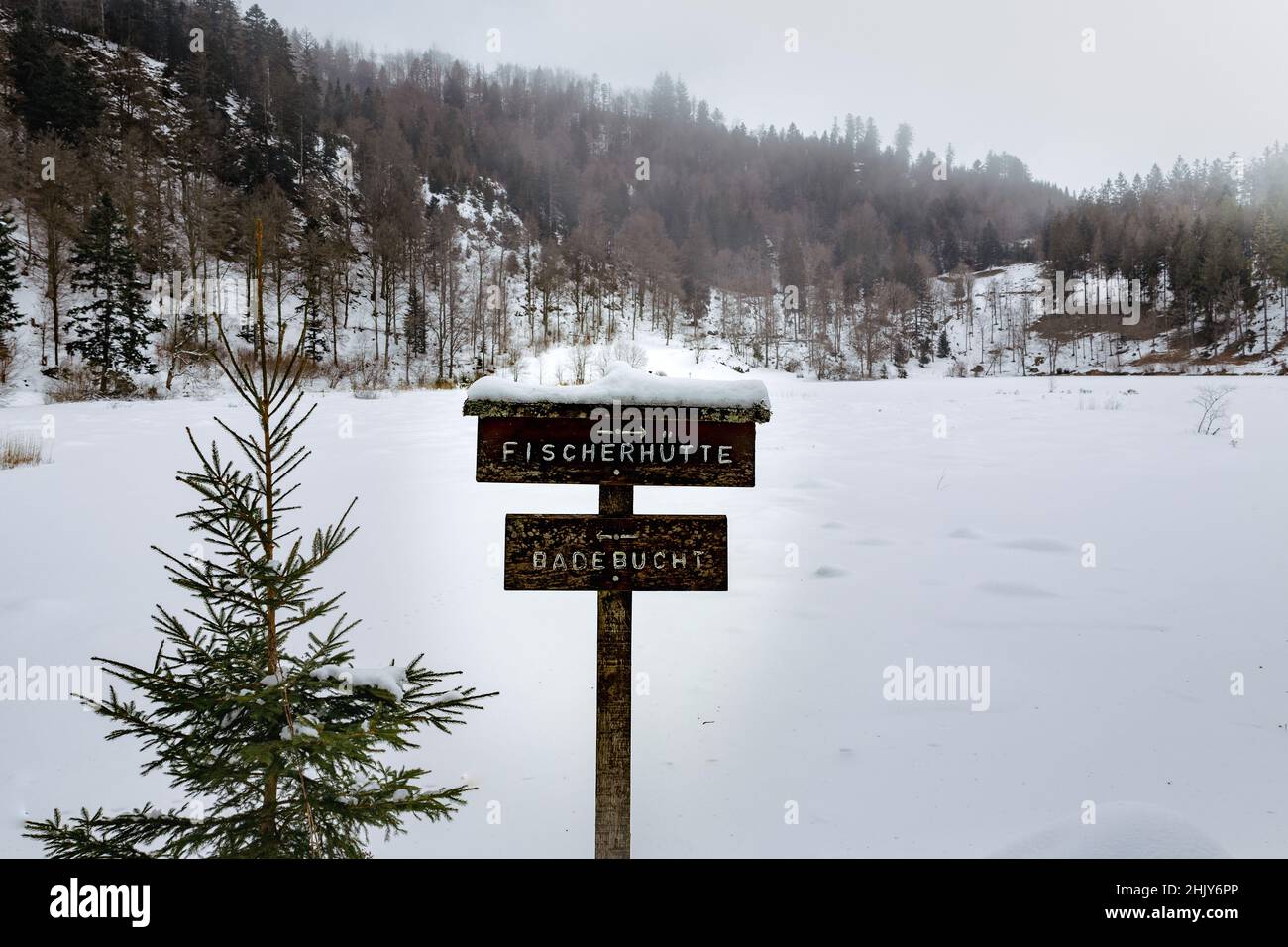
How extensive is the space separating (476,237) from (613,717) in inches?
2274

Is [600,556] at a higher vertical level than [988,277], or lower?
lower

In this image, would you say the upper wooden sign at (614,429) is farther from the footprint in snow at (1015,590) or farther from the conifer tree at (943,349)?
the conifer tree at (943,349)

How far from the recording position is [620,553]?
255 cm

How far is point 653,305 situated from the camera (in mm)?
57750

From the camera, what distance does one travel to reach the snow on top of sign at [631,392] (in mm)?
2439

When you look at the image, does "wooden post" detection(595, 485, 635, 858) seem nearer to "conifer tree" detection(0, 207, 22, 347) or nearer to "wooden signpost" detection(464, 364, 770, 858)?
"wooden signpost" detection(464, 364, 770, 858)

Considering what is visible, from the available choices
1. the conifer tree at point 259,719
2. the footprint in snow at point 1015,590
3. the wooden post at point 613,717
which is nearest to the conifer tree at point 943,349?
the footprint in snow at point 1015,590

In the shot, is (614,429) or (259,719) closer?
(259,719)

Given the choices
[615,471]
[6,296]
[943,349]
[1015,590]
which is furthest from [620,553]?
[943,349]

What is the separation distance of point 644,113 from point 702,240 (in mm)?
47332

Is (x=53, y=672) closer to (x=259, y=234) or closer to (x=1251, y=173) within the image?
(x=259, y=234)

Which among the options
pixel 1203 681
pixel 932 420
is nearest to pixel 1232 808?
pixel 1203 681

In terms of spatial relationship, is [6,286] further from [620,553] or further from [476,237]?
[620,553]

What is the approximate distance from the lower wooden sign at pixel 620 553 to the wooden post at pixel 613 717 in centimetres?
10
